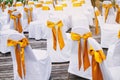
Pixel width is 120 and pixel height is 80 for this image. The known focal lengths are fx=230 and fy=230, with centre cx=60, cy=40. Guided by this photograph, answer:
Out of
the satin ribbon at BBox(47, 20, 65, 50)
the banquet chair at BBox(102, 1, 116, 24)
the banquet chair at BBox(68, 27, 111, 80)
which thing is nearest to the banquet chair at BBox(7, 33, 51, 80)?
the banquet chair at BBox(68, 27, 111, 80)

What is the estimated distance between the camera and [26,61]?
3143 mm

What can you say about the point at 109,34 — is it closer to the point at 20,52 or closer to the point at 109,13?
the point at 109,13

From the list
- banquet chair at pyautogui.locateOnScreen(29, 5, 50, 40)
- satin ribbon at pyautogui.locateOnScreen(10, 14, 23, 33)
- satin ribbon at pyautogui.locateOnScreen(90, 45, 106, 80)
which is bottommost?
banquet chair at pyautogui.locateOnScreen(29, 5, 50, 40)

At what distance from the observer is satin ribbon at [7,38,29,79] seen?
2895 mm

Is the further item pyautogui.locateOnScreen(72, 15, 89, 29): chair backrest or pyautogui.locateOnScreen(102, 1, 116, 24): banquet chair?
pyautogui.locateOnScreen(72, 15, 89, 29): chair backrest

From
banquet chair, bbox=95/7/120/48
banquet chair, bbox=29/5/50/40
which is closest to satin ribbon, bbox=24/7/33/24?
banquet chair, bbox=29/5/50/40

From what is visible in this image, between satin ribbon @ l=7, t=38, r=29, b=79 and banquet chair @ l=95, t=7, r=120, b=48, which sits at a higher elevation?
satin ribbon @ l=7, t=38, r=29, b=79

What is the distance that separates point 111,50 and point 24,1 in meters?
5.78

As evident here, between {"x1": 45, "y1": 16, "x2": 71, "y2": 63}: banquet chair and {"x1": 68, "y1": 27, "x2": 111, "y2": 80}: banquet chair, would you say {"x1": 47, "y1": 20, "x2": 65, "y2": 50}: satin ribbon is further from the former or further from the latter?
{"x1": 68, "y1": 27, "x2": 111, "y2": 80}: banquet chair

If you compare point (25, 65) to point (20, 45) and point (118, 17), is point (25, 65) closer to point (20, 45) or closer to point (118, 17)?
point (20, 45)

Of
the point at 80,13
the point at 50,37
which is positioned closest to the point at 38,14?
the point at 80,13

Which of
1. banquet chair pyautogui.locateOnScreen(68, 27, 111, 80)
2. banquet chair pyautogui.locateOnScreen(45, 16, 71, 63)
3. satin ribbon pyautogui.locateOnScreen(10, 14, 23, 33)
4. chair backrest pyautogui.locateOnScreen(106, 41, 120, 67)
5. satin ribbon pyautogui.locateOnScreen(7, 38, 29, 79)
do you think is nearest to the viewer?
banquet chair pyautogui.locateOnScreen(68, 27, 111, 80)

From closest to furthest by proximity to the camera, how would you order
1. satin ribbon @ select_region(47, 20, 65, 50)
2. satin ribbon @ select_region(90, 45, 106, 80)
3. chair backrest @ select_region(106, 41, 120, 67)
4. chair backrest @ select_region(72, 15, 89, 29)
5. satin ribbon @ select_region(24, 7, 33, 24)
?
satin ribbon @ select_region(90, 45, 106, 80), chair backrest @ select_region(106, 41, 120, 67), satin ribbon @ select_region(47, 20, 65, 50), chair backrest @ select_region(72, 15, 89, 29), satin ribbon @ select_region(24, 7, 33, 24)

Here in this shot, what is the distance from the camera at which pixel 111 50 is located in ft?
11.5
